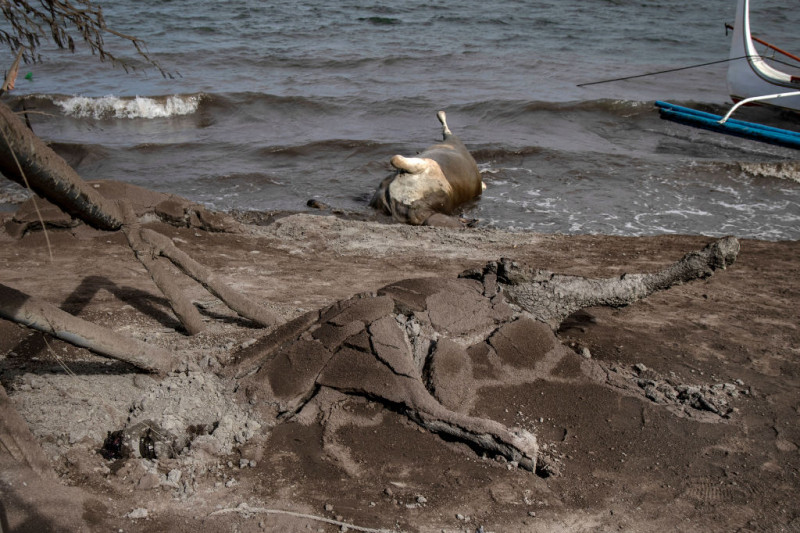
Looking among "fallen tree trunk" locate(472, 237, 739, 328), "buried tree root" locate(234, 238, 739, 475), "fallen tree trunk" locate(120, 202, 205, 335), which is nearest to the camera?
"buried tree root" locate(234, 238, 739, 475)

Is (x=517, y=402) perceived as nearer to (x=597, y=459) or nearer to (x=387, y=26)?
(x=597, y=459)

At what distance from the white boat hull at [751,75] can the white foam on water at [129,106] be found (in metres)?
10.9

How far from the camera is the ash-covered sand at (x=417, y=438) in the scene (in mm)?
2936

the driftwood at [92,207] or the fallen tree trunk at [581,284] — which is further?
the fallen tree trunk at [581,284]

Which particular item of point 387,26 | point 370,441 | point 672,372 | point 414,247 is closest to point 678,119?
point 414,247

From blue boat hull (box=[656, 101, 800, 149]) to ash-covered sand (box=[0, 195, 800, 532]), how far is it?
238 inches

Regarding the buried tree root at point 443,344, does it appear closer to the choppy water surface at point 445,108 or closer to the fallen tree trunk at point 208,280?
the fallen tree trunk at point 208,280

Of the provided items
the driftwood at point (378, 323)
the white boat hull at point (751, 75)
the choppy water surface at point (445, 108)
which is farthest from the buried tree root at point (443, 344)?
the white boat hull at point (751, 75)

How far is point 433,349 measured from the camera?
3.96m

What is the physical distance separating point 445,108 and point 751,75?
20.0 ft

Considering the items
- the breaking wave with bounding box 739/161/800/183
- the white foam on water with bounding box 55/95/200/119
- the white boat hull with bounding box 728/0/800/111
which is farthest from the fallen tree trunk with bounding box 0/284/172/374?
the white boat hull with bounding box 728/0/800/111

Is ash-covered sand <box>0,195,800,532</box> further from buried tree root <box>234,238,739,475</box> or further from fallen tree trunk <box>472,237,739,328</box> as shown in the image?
fallen tree trunk <box>472,237,739,328</box>

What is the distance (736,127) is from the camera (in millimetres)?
10734

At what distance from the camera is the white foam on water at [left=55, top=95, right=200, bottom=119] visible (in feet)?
45.9
